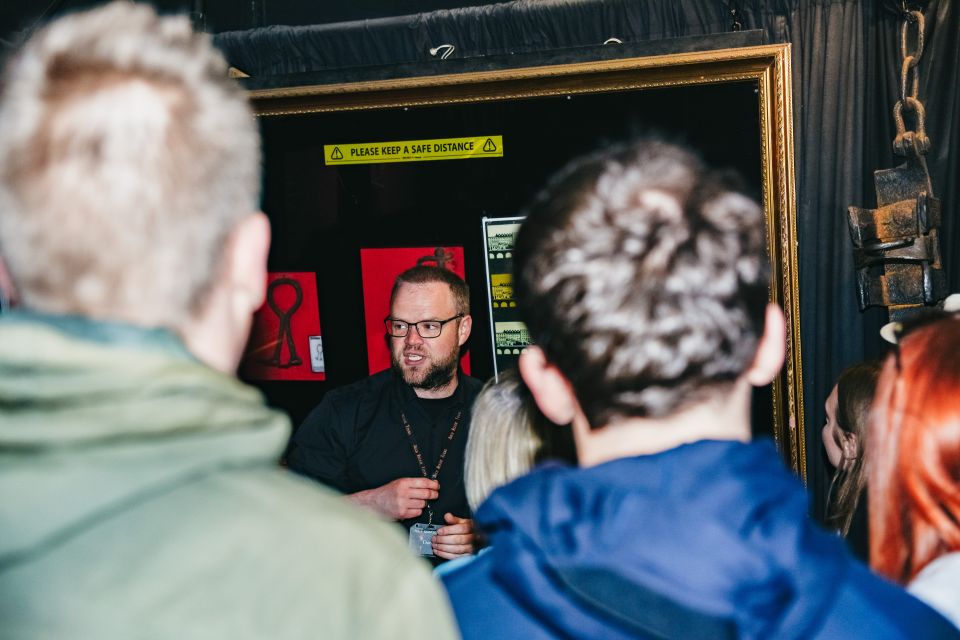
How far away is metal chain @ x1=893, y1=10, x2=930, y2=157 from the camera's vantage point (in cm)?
187

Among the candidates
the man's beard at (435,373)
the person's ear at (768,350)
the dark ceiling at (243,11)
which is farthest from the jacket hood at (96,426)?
the dark ceiling at (243,11)

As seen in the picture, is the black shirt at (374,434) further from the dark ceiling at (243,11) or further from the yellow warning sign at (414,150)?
the dark ceiling at (243,11)

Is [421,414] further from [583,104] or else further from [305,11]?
[305,11]

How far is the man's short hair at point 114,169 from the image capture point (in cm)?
53

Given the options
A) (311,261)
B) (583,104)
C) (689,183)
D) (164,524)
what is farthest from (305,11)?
(164,524)

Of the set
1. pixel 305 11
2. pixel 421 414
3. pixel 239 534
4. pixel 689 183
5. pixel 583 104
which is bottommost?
pixel 421 414

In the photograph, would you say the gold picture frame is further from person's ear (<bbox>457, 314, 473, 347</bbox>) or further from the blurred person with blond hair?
the blurred person with blond hair

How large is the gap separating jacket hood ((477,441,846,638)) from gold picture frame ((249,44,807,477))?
4.54ft

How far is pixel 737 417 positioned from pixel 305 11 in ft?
7.39

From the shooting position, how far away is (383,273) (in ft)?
7.35

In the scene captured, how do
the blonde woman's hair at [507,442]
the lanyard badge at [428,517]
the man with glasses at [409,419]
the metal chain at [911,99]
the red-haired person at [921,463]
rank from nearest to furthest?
the red-haired person at [921,463], the blonde woman's hair at [507,442], the metal chain at [911,99], the lanyard badge at [428,517], the man with glasses at [409,419]

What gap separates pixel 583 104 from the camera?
2.03 meters

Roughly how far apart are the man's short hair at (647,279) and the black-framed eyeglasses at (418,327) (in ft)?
4.80

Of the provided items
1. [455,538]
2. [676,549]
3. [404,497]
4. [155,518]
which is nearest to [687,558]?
[676,549]
